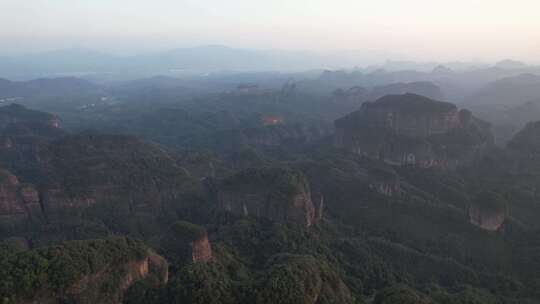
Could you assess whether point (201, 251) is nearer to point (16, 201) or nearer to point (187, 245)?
point (187, 245)

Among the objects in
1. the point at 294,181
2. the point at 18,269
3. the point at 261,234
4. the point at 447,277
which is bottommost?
the point at 447,277

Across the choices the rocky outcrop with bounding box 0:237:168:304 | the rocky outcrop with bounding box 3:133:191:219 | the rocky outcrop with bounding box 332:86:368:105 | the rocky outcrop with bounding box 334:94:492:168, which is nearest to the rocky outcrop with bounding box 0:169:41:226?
the rocky outcrop with bounding box 3:133:191:219

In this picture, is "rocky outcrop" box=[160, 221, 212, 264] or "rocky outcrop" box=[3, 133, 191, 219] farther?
"rocky outcrop" box=[3, 133, 191, 219]

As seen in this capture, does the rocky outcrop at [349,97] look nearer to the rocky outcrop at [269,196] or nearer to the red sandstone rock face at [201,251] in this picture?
the rocky outcrop at [269,196]

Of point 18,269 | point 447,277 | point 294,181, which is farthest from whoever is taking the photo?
point 294,181

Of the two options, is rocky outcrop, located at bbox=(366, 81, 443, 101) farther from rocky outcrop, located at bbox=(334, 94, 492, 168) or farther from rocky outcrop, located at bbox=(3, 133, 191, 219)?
rocky outcrop, located at bbox=(3, 133, 191, 219)

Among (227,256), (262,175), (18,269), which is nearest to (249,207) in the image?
(262,175)

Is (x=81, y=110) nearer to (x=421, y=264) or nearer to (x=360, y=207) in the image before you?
(x=360, y=207)
